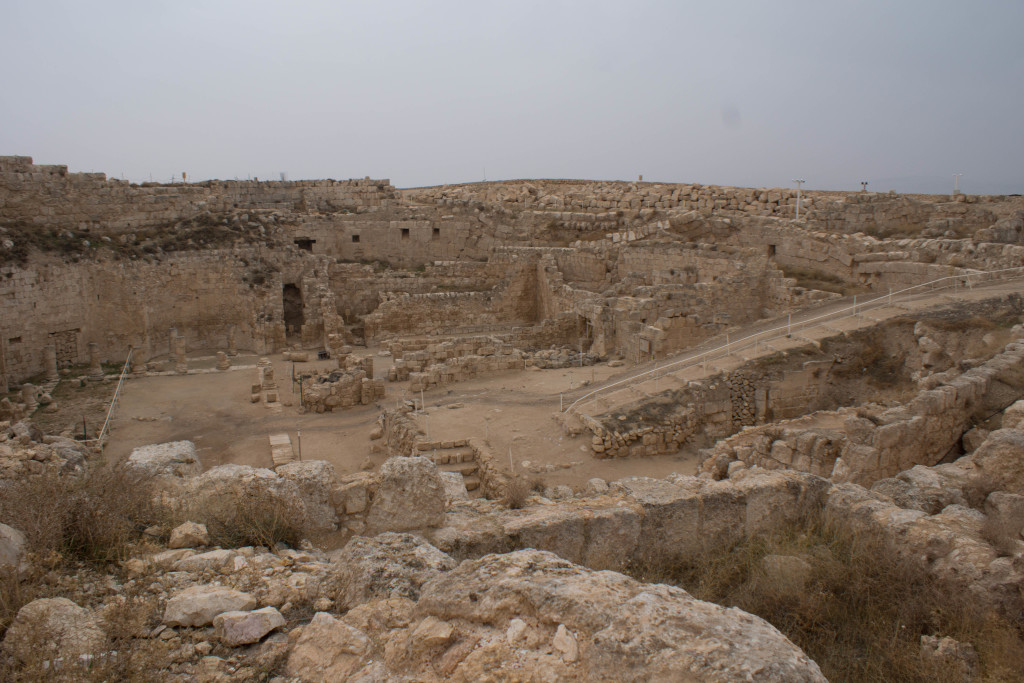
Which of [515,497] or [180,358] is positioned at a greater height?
[515,497]

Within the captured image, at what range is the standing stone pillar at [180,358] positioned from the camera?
17.9m

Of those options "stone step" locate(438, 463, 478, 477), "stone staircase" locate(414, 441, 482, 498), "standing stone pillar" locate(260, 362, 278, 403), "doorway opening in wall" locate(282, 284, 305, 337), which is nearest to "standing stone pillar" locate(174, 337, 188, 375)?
"standing stone pillar" locate(260, 362, 278, 403)

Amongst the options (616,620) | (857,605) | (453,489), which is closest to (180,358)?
(453,489)

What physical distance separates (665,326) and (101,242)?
15.5 meters

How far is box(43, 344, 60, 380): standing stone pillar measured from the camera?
1698cm

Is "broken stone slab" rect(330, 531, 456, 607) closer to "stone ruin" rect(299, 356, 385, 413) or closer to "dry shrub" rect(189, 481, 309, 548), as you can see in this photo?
"dry shrub" rect(189, 481, 309, 548)

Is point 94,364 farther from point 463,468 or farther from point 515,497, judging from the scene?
point 515,497

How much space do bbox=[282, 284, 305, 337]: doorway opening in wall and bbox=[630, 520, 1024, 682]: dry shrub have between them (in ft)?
63.7

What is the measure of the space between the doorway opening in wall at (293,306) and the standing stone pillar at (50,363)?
6.59m

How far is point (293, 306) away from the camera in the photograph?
74.9 ft

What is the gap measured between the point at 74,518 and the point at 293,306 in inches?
758

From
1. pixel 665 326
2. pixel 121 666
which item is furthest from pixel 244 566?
pixel 665 326

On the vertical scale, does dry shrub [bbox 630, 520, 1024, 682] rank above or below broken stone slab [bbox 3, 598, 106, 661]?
below

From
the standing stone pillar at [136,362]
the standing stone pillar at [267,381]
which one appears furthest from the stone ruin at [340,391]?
the standing stone pillar at [136,362]
